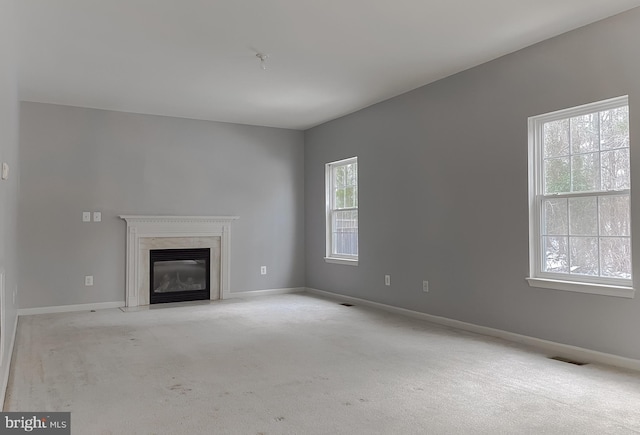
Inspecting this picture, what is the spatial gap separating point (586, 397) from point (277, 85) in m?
4.09

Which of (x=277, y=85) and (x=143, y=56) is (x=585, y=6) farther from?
(x=143, y=56)

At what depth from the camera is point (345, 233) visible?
22.6 ft

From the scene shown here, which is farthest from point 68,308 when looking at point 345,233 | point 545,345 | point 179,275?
point 545,345

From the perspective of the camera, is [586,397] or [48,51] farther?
[48,51]

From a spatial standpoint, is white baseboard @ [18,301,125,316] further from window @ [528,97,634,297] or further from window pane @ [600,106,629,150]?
window pane @ [600,106,629,150]

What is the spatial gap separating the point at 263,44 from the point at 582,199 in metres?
2.96

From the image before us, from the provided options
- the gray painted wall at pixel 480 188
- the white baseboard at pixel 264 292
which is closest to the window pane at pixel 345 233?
the gray painted wall at pixel 480 188

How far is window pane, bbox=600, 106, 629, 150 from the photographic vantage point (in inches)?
141

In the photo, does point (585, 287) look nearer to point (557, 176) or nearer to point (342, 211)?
point (557, 176)

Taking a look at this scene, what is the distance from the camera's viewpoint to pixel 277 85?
17.3ft

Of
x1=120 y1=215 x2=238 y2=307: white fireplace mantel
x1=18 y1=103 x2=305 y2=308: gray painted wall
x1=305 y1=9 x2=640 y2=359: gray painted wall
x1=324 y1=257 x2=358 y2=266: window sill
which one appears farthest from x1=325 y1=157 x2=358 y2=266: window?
x1=120 y1=215 x2=238 y2=307: white fireplace mantel

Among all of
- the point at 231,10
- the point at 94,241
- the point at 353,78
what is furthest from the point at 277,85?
the point at 94,241

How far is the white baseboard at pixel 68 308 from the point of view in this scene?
18.6 ft

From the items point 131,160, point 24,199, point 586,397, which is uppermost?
point 131,160
